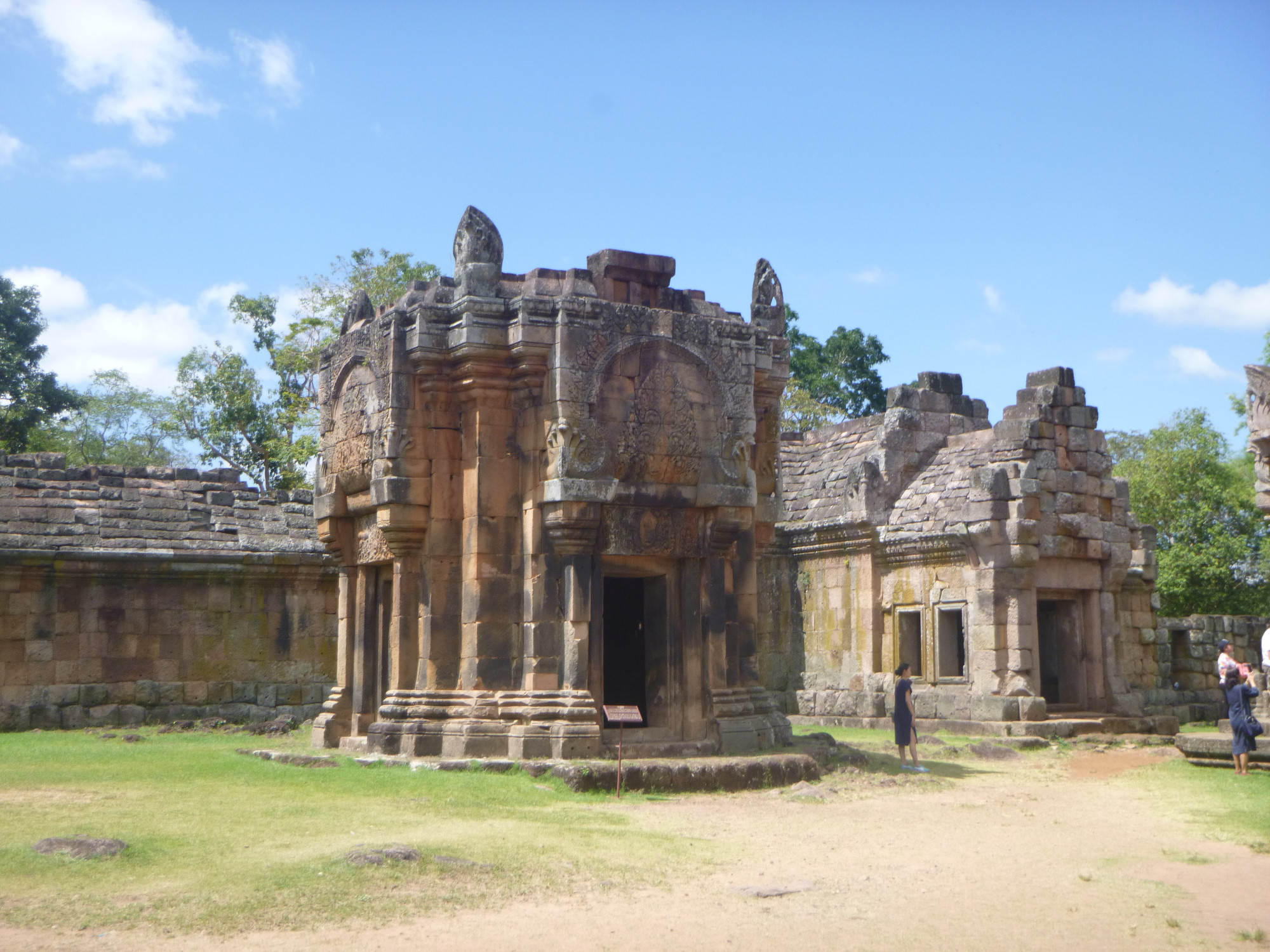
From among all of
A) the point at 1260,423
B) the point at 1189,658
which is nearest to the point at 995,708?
the point at 1260,423

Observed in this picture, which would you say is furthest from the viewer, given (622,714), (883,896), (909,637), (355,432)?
(909,637)

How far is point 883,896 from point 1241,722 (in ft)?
24.7

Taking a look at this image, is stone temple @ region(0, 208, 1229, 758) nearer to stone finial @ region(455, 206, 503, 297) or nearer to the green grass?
stone finial @ region(455, 206, 503, 297)

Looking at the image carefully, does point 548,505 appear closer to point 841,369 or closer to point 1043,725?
point 1043,725

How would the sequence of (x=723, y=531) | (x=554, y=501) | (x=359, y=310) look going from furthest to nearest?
(x=359, y=310) → (x=723, y=531) → (x=554, y=501)

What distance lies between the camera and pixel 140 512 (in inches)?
716

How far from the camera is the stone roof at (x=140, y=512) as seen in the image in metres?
17.3

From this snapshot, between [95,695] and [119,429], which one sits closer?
[95,695]

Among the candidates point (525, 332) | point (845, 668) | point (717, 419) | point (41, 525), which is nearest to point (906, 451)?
point (845, 668)

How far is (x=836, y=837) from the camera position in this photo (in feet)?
30.5

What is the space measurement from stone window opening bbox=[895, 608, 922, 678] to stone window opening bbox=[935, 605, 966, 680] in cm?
51

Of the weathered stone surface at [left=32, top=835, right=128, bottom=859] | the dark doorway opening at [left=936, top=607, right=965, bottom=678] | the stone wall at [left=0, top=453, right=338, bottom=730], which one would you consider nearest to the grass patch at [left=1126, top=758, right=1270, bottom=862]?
the dark doorway opening at [left=936, top=607, right=965, bottom=678]

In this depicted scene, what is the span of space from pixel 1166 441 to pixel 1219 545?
443 centimetres

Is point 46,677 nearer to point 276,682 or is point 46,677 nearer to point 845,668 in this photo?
point 276,682
